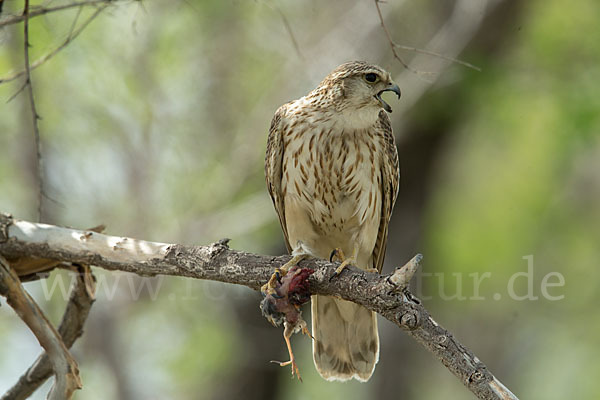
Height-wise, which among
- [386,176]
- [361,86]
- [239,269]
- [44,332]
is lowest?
[44,332]

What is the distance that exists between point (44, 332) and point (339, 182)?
6.10 feet

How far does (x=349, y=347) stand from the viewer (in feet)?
14.9

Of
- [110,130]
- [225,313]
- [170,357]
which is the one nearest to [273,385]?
[225,313]

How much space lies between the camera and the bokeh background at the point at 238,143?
→ 7.31 m

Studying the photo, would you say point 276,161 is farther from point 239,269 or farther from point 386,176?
point 239,269

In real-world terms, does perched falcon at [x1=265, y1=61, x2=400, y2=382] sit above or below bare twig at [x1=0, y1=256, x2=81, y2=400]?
above

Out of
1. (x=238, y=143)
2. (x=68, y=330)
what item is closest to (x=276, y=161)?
(x=68, y=330)

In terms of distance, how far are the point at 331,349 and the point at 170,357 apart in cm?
514

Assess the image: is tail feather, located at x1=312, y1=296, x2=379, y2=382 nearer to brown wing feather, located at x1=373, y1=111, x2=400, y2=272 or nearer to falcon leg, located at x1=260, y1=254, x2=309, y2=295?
brown wing feather, located at x1=373, y1=111, x2=400, y2=272

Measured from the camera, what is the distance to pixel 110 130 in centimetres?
823

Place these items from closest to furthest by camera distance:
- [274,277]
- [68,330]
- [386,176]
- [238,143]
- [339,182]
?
[274,277] < [68,330] < [339,182] < [386,176] < [238,143]

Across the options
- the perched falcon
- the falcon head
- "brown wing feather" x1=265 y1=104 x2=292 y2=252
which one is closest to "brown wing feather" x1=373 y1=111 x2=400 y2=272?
the perched falcon

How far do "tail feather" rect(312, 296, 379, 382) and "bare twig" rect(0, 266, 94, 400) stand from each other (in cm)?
146

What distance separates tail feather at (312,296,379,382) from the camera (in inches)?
179
